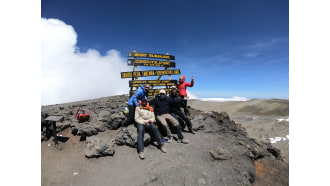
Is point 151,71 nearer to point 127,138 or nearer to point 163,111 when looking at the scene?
point 163,111

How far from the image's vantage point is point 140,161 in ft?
16.6


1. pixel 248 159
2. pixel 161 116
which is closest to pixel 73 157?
pixel 161 116

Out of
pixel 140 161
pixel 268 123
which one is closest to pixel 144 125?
pixel 140 161

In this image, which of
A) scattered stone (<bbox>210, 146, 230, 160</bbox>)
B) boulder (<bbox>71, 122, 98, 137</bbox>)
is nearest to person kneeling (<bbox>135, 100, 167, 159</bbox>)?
scattered stone (<bbox>210, 146, 230, 160</bbox>)

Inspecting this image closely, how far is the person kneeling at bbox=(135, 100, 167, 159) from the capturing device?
18.2 feet

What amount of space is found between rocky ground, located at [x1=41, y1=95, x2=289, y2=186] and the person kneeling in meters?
0.31

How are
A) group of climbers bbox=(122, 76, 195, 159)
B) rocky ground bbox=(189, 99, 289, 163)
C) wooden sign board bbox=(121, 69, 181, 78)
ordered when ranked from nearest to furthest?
group of climbers bbox=(122, 76, 195, 159)
wooden sign board bbox=(121, 69, 181, 78)
rocky ground bbox=(189, 99, 289, 163)

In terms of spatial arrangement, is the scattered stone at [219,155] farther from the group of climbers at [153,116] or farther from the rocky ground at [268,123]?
the rocky ground at [268,123]

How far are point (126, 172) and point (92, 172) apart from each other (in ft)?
3.80

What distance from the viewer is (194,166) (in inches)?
188

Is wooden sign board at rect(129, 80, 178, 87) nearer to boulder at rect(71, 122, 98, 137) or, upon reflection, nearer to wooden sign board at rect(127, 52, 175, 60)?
wooden sign board at rect(127, 52, 175, 60)

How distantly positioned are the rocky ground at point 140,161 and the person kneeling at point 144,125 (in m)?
0.31

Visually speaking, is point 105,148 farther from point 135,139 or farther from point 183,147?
point 183,147

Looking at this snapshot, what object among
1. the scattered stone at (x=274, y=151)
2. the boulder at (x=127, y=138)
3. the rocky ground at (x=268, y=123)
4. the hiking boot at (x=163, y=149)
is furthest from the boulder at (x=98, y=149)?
the rocky ground at (x=268, y=123)
